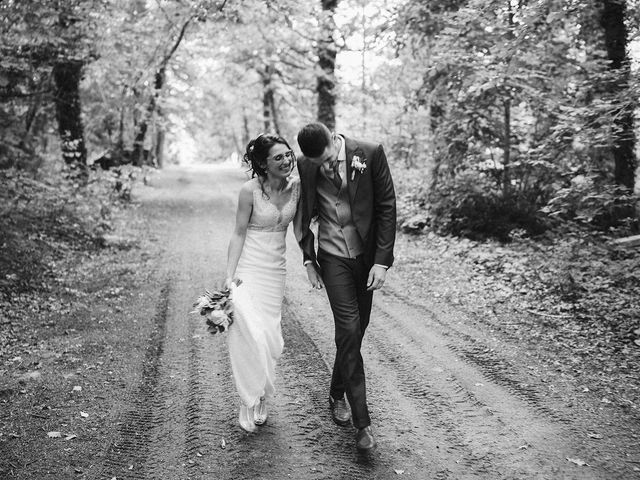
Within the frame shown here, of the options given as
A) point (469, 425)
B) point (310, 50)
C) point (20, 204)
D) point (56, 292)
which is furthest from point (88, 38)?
point (469, 425)

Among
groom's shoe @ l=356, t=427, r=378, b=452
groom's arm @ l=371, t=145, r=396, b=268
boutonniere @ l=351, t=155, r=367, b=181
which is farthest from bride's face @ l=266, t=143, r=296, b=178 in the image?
groom's shoe @ l=356, t=427, r=378, b=452

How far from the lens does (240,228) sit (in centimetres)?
413

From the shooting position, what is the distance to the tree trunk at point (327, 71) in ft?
50.0

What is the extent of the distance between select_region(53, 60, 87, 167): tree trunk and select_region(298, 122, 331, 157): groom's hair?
456 inches

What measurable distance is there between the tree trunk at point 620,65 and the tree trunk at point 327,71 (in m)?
8.18

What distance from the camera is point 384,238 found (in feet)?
12.7

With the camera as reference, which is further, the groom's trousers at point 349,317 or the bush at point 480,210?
the bush at point 480,210

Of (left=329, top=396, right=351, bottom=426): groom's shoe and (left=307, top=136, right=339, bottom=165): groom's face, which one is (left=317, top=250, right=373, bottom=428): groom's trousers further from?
(left=307, top=136, right=339, bottom=165): groom's face

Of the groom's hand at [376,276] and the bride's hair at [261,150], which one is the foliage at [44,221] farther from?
the groom's hand at [376,276]

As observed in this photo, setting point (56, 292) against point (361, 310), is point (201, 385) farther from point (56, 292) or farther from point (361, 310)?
point (56, 292)

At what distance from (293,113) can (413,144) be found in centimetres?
1351

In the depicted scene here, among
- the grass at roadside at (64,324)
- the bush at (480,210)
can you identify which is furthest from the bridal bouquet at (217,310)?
the bush at (480,210)

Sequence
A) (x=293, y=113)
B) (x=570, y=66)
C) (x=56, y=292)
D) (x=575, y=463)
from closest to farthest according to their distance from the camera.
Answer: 1. (x=575, y=463)
2. (x=56, y=292)
3. (x=570, y=66)
4. (x=293, y=113)

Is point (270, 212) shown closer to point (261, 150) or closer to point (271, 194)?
point (271, 194)
